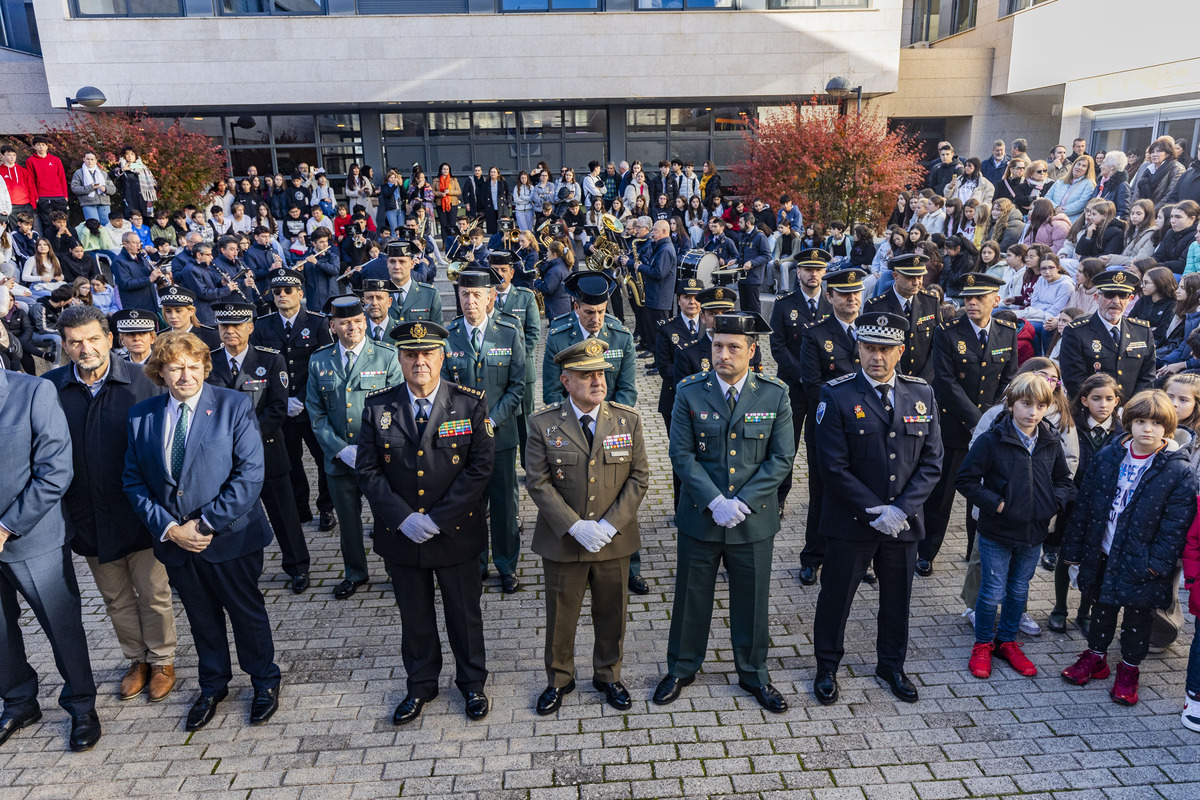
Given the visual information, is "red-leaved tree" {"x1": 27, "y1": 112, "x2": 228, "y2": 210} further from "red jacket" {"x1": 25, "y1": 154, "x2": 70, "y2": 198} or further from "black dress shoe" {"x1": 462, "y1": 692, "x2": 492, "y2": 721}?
"black dress shoe" {"x1": 462, "y1": 692, "x2": 492, "y2": 721}

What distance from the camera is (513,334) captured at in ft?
20.9

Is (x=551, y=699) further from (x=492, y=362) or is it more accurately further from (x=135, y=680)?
(x=492, y=362)

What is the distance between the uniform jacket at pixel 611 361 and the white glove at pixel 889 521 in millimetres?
2181

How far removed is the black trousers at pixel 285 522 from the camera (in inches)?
241

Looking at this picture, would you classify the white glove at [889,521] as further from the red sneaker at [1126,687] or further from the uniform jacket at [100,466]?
the uniform jacket at [100,466]

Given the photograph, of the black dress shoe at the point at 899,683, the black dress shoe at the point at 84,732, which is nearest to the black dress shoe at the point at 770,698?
the black dress shoe at the point at 899,683

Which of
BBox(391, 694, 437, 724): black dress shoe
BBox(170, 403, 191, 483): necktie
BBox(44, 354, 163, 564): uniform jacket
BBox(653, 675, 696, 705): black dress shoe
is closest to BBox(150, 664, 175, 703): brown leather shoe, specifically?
BBox(44, 354, 163, 564): uniform jacket

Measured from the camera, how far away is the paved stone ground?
4.00m

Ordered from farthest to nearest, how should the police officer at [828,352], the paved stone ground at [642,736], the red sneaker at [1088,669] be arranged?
the police officer at [828,352]
the red sneaker at [1088,669]
the paved stone ground at [642,736]

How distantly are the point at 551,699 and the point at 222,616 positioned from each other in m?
2.05

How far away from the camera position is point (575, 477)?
4.46 meters

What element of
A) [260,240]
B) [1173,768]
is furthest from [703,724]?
[260,240]

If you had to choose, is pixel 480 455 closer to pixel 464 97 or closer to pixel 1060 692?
pixel 1060 692

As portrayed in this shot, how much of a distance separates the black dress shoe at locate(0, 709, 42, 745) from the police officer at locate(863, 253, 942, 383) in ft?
21.4
